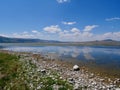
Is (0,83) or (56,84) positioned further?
(0,83)

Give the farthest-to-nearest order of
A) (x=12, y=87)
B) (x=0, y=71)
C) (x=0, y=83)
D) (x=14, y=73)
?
1. (x=0, y=71)
2. (x=14, y=73)
3. (x=0, y=83)
4. (x=12, y=87)

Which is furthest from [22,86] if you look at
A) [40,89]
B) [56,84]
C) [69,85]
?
[69,85]

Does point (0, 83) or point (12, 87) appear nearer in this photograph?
point (12, 87)

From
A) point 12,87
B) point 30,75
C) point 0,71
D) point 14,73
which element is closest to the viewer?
point 12,87

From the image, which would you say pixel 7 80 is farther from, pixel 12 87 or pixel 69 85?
pixel 69 85

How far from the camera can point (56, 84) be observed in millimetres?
14828

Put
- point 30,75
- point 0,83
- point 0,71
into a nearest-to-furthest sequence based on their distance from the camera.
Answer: point 0,83, point 30,75, point 0,71

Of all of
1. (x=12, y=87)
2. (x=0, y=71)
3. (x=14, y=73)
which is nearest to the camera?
(x=12, y=87)

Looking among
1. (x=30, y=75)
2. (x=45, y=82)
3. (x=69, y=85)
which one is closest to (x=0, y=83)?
(x=30, y=75)

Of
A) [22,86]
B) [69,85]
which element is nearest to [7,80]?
[22,86]

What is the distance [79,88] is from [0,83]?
7103 millimetres

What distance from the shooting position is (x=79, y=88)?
14.1 m

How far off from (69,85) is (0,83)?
623cm

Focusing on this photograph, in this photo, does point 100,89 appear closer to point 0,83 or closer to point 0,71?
point 0,83
